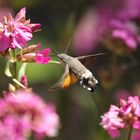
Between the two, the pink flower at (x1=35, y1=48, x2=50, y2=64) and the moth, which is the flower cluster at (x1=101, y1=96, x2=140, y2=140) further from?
the pink flower at (x1=35, y1=48, x2=50, y2=64)

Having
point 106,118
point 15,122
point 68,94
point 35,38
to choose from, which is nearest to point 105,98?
point 68,94

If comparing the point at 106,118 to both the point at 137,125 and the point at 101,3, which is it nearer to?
the point at 137,125

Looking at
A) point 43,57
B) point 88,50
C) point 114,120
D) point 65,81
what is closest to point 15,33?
point 43,57

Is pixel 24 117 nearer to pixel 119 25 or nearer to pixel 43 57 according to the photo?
pixel 43 57

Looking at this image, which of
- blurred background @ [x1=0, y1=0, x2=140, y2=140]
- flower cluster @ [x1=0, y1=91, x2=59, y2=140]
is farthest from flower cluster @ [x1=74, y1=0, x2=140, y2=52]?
flower cluster @ [x1=0, y1=91, x2=59, y2=140]

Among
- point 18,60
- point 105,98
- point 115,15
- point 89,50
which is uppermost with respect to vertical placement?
point 18,60

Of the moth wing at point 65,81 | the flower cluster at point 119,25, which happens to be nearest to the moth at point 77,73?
the moth wing at point 65,81
